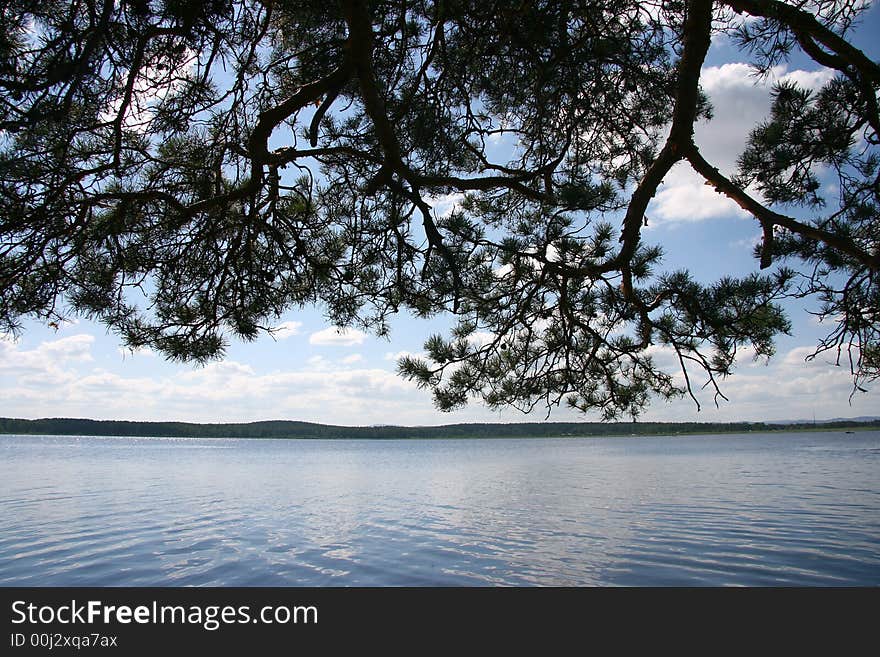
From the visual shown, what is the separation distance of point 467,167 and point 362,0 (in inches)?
53.5

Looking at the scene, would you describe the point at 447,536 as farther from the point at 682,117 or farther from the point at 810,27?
the point at 810,27

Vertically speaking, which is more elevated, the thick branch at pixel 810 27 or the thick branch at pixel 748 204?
the thick branch at pixel 810 27

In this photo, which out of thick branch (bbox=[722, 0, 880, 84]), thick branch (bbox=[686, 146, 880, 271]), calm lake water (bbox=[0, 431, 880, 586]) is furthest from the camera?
calm lake water (bbox=[0, 431, 880, 586])

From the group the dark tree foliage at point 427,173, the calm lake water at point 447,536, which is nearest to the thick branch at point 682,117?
the dark tree foliage at point 427,173

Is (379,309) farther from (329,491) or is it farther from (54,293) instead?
(329,491)

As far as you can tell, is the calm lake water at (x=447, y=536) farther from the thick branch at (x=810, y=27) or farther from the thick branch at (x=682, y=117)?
the thick branch at (x=810, y=27)

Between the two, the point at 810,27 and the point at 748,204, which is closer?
the point at 810,27

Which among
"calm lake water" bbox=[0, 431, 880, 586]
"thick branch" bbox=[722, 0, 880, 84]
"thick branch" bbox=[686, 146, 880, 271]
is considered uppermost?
"thick branch" bbox=[722, 0, 880, 84]

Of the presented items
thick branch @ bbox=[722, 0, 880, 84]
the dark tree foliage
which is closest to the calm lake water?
the dark tree foliage

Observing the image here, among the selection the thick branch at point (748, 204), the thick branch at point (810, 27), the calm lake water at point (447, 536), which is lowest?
the calm lake water at point (447, 536)

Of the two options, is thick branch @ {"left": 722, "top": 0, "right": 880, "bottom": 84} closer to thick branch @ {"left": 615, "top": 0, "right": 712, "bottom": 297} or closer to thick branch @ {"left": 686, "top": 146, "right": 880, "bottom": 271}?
thick branch @ {"left": 615, "top": 0, "right": 712, "bottom": 297}

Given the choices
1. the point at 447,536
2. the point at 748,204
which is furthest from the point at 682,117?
the point at 447,536

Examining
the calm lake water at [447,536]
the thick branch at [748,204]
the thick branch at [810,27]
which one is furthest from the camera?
the calm lake water at [447,536]

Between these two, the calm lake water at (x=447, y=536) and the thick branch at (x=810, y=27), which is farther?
the calm lake water at (x=447, y=536)
